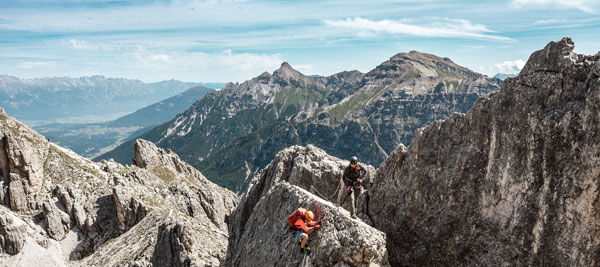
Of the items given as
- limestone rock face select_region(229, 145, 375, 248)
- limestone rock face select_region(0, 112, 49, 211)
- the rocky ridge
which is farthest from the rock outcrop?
the rocky ridge

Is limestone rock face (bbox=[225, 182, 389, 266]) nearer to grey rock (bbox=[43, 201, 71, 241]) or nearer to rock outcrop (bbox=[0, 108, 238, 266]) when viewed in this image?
rock outcrop (bbox=[0, 108, 238, 266])

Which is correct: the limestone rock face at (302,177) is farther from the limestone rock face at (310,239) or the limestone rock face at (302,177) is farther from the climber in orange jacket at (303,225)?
the climber in orange jacket at (303,225)

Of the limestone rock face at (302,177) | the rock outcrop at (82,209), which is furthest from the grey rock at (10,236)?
the limestone rock face at (302,177)

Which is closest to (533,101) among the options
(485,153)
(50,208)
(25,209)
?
(485,153)

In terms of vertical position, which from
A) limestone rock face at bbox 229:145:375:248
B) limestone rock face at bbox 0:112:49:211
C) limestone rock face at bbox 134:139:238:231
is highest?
limestone rock face at bbox 229:145:375:248

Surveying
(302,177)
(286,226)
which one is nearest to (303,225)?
(286,226)

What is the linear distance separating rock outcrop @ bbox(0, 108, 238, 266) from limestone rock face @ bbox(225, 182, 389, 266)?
1075 inches

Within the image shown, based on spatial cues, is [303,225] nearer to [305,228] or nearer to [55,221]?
[305,228]

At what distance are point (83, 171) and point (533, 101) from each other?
100053mm

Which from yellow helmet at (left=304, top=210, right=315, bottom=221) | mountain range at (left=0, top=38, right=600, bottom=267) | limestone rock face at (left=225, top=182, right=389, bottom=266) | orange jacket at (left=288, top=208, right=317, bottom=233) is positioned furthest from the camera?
orange jacket at (left=288, top=208, right=317, bottom=233)

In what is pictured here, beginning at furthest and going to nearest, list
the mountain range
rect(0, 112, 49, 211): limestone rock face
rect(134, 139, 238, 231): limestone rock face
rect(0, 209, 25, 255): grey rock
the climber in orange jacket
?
1. rect(134, 139, 238, 231): limestone rock face
2. rect(0, 112, 49, 211): limestone rock face
3. rect(0, 209, 25, 255): grey rock
4. the climber in orange jacket
5. the mountain range

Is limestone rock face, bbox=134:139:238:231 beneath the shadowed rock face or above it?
beneath

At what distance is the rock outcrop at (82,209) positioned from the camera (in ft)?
222

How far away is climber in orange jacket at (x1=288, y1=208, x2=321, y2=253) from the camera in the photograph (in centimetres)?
2197
